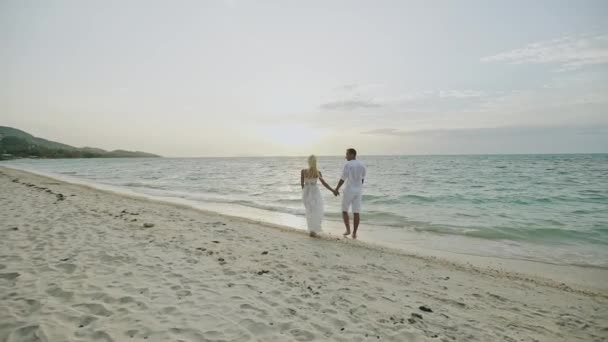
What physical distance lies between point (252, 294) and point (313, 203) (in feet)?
15.3

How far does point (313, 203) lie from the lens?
866 centimetres

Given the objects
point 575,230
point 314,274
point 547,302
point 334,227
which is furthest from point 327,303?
point 575,230

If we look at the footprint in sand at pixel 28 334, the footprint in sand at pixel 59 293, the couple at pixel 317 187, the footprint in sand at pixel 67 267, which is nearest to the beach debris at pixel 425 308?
the footprint in sand at pixel 28 334

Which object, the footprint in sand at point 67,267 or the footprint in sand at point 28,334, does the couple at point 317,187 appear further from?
the footprint in sand at point 28,334

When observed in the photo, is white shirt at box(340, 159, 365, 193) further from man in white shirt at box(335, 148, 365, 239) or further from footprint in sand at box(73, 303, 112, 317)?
footprint in sand at box(73, 303, 112, 317)

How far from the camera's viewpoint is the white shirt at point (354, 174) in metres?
8.55

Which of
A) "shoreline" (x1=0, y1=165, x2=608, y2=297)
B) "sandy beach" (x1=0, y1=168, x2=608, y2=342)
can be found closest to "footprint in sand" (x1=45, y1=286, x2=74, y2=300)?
"sandy beach" (x1=0, y1=168, x2=608, y2=342)

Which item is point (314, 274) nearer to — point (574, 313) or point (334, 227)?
point (574, 313)

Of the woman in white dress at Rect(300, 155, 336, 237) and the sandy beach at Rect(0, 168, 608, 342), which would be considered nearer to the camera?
the sandy beach at Rect(0, 168, 608, 342)

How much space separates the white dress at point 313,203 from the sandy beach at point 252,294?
150 centimetres

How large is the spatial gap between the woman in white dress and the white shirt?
0.58 m

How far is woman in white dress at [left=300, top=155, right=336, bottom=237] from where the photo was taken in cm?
856

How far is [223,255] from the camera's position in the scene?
5.96m

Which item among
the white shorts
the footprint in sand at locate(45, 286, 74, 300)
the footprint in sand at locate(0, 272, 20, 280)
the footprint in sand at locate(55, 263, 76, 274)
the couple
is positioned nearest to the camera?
the footprint in sand at locate(45, 286, 74, 300)
